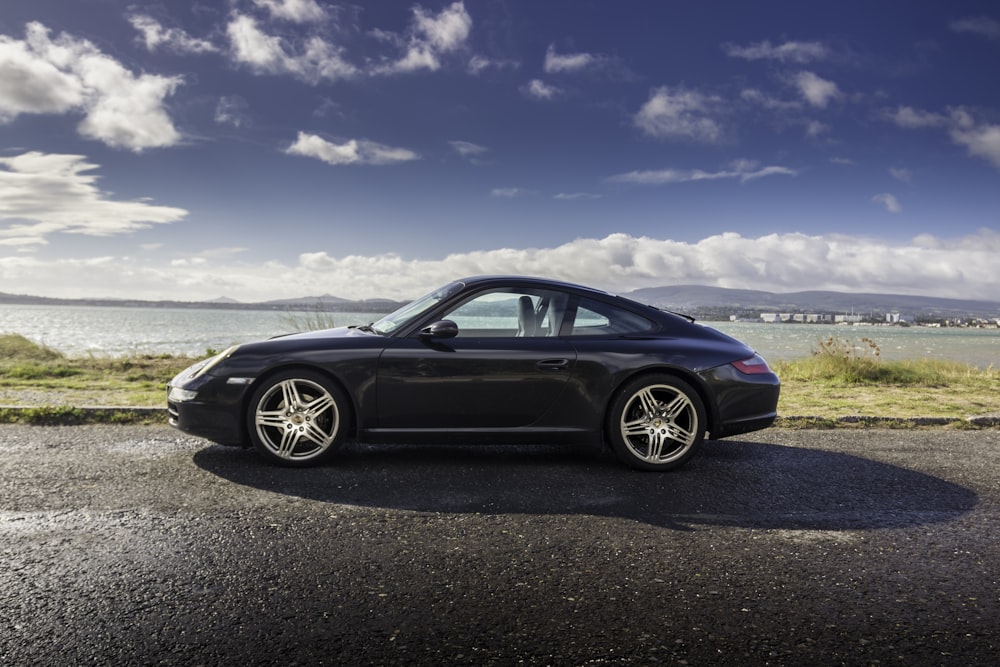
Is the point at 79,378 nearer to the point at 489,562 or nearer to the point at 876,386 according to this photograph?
the point at 489,562

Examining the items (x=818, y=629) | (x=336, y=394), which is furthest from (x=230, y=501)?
(x=818, y=629)

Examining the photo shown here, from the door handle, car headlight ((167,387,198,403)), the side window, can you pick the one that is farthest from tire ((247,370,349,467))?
the side window

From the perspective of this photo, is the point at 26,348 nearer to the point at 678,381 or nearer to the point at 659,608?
the point at 678,381

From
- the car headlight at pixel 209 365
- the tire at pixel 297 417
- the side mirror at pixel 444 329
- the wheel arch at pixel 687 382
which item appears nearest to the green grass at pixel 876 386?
the wheel arch at pixel 687 382

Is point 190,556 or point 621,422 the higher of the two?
point 621,422

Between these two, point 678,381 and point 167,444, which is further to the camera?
point 167,444

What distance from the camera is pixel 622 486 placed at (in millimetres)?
4664

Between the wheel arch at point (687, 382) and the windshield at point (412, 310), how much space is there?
4.69ft

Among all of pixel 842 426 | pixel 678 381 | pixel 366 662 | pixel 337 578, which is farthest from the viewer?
pixel 842 426

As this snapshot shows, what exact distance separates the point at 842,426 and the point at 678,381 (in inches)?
124

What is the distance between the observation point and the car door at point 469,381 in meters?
5.05

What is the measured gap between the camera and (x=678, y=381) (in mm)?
5199

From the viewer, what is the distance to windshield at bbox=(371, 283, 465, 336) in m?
5.31

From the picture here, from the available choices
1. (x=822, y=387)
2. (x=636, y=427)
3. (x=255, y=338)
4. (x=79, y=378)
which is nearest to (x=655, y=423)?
(x=636, y=427)
